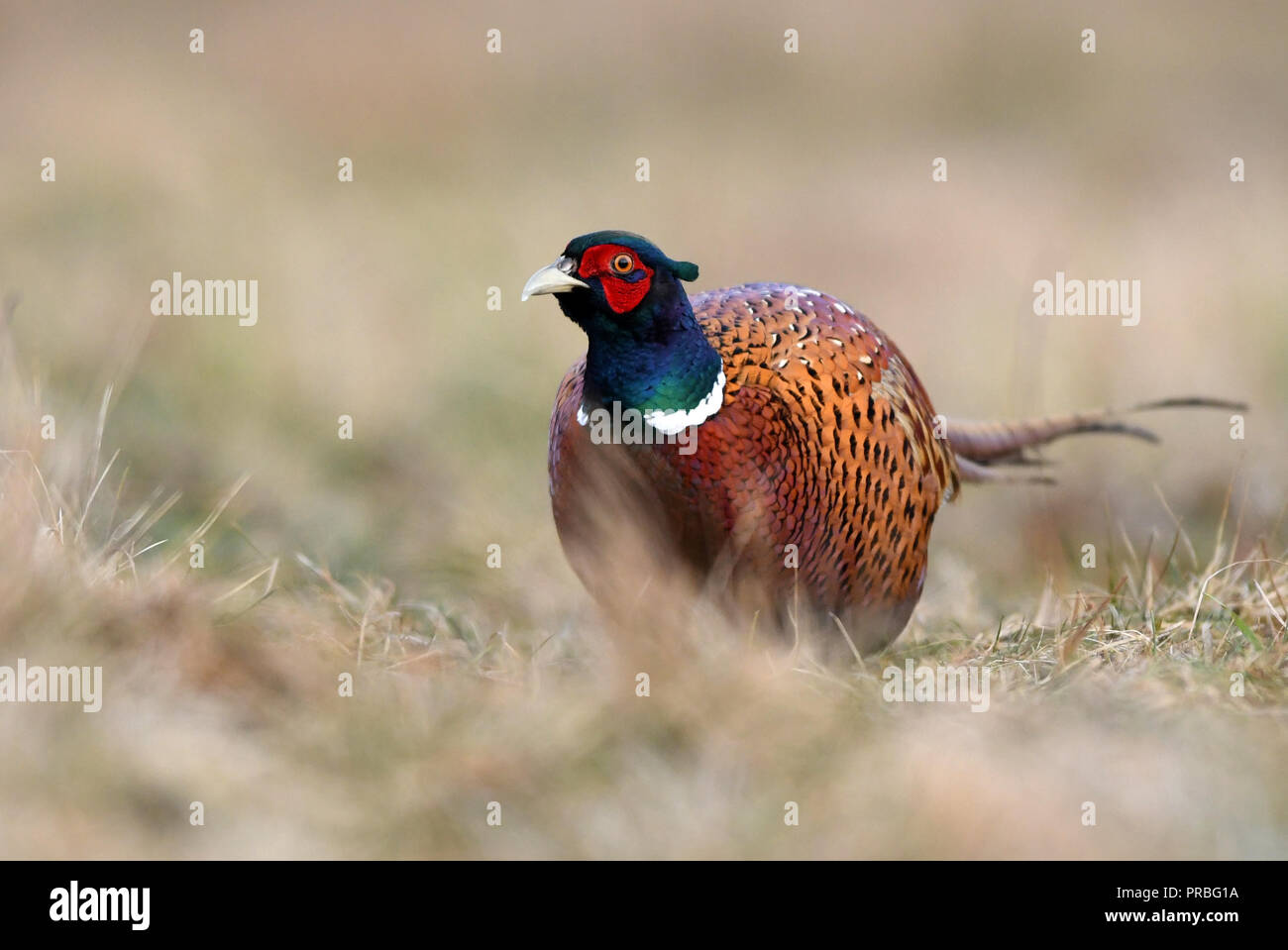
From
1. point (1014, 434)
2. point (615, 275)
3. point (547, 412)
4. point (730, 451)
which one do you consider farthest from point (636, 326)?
point (547, 412)

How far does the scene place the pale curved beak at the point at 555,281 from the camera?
4.01m

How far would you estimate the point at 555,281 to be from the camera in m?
4.05

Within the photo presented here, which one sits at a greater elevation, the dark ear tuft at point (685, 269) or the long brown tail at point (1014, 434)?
the dark ear tuft at point (685, 269)

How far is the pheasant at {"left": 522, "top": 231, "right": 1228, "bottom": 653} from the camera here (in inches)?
163

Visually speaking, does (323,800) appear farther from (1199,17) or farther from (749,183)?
(1199,17)

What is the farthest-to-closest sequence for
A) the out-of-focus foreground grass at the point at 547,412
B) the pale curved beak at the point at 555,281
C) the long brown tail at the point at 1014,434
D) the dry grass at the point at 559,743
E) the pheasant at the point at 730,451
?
the long brown tail at the point at 1014,434 < the pheasant at the point at 730,451 < the pale curved beak at the point at 555,281 < the out-of-focus foreground grass at the point at 547,412 < the dry grass at the point at 559,743

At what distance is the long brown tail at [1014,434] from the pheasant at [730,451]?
0.82 m

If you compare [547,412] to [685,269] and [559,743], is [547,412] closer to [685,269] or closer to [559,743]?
[685,269]

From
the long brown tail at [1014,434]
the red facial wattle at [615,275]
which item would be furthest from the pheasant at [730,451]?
the long brown tail at [1014,434]

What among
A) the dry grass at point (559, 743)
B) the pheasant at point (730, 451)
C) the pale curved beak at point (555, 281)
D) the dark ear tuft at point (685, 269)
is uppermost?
the dark ear tuft at point (685, 269)

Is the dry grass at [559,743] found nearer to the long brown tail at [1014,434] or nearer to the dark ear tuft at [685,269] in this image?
the dark ear tuft at [685,269]

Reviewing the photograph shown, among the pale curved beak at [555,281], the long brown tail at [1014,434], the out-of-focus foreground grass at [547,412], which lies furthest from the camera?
the long brown tail at [1014,434]
